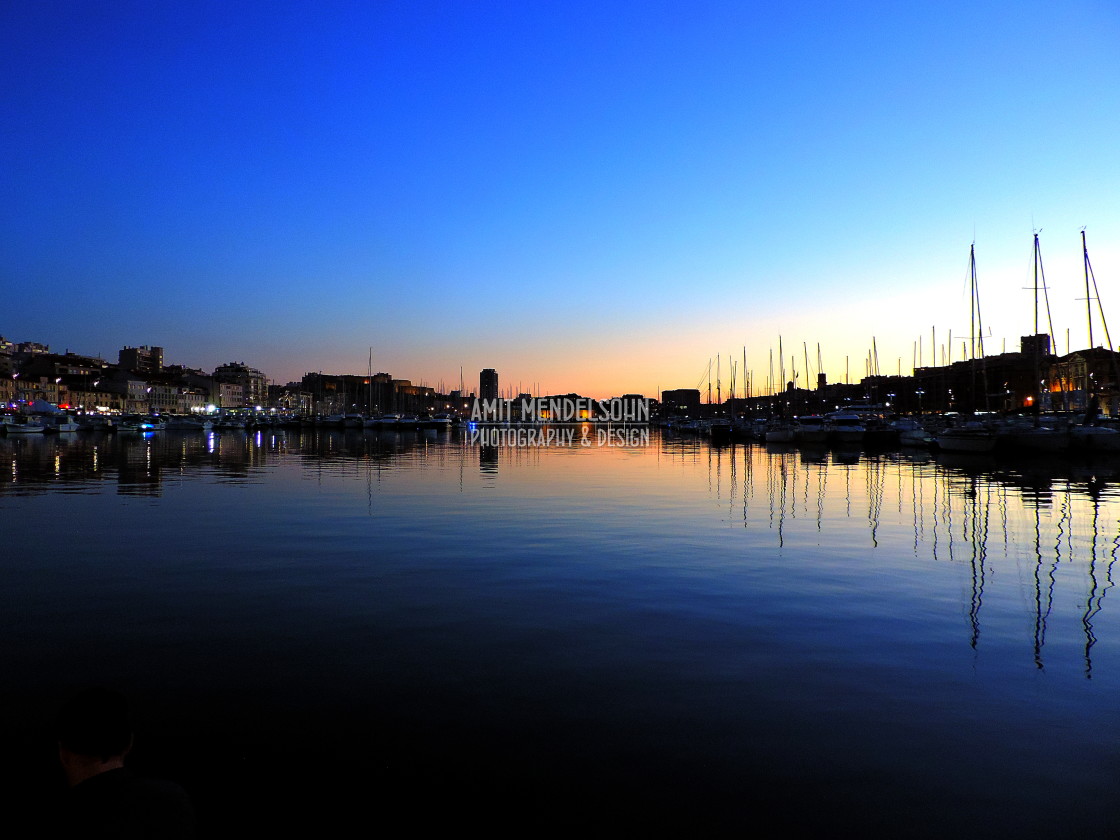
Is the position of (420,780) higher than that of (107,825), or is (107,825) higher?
(107,825)

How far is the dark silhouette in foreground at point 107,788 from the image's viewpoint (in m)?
3.34

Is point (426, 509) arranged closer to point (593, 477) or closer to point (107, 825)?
point (593, 477)

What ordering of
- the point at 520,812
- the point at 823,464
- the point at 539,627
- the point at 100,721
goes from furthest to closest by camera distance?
1. the point at 823,464
2. the point at 539,627
3. the point at 520,812
4. the point at 100,721

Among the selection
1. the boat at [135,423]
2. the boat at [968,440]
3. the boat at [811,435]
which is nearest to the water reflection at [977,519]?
the boat at [968,440]

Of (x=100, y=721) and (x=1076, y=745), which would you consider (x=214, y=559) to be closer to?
(x=100, y=721)

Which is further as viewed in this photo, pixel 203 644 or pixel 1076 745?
pixel 203 644

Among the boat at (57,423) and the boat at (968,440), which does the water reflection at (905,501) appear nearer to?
the boat at (968,440)

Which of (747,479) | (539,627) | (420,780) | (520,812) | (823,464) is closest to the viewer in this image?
(520,812)

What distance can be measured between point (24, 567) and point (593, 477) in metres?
30.8

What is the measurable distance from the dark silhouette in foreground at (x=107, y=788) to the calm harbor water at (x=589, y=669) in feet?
9.20

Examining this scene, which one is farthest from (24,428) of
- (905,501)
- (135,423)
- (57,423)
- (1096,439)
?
(1096,439)

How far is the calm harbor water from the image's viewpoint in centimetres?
651

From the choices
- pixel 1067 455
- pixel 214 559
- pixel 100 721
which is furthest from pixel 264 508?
pixel 1067 455

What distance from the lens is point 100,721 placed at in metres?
3.71
